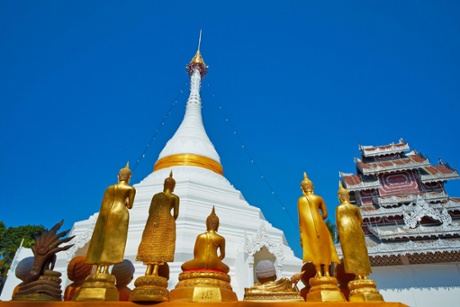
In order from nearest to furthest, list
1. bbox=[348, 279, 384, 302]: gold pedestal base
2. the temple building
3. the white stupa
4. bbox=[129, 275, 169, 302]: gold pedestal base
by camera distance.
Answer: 1. bbox=[129, 275, 169, 302]: gold pedestal base
2. bbox=[348, 279, 384, 302]: gold pedestal base
3. the white stupa
4. the temple building

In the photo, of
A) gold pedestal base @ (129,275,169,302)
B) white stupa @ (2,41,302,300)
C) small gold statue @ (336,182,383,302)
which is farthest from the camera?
white stupa @ (2,41,302,300)

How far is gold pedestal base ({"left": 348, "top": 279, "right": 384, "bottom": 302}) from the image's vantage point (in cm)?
384

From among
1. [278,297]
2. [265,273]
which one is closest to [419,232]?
[265,273]

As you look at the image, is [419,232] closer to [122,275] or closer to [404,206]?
[404,206]

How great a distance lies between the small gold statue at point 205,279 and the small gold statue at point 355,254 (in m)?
1.60

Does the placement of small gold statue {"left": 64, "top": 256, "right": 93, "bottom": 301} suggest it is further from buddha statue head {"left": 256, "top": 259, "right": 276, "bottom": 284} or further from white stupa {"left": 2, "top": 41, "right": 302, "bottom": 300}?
white stupa {"left": 2, "top": 41, "right": 302, "bottom": 300}

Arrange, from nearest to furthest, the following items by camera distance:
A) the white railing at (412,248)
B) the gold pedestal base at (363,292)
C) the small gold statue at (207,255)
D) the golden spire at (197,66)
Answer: the gold pedestal base at (363,292) < the small gold statue at (207,255) < the white railing at (412,248) < the golden spire at (197,66)

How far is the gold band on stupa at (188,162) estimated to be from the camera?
1750cm

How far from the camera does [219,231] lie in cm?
1227

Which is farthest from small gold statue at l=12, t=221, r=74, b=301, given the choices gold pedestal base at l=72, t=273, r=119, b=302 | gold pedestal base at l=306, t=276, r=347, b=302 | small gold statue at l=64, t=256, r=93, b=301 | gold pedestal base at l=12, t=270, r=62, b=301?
gold pedestal base at l=306, t=276, r=347, b=302

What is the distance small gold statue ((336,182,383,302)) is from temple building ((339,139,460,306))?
33.4 feet

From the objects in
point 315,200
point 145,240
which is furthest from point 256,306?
point 315,200

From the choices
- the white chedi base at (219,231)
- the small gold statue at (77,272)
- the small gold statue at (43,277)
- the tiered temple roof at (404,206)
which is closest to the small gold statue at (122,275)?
the small gold statue at (77,272)

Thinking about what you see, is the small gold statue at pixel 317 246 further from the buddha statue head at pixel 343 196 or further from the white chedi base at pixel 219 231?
the white chedi base at pixel 219 231
